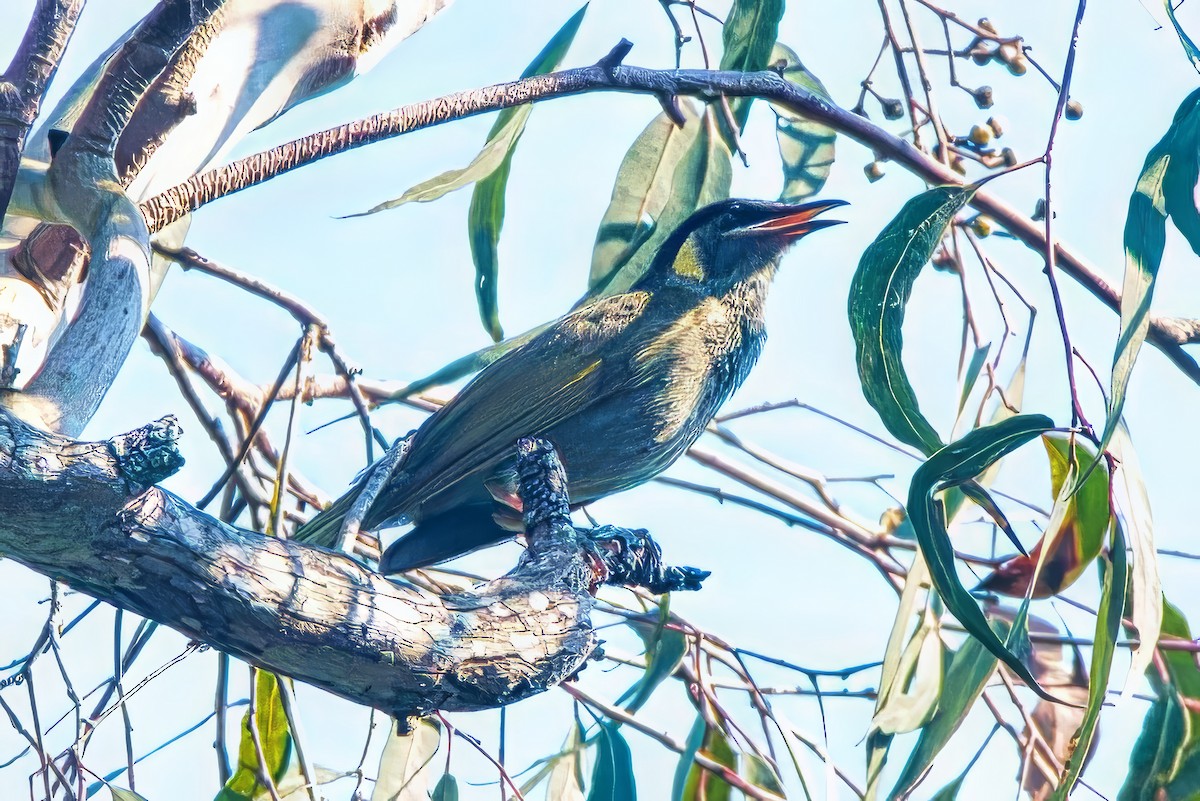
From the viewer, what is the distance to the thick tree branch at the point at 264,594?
1.40 m

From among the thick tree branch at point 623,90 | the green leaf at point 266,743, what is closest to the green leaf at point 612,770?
the green leaf at point 266,743

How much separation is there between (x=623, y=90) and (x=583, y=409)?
816 mm

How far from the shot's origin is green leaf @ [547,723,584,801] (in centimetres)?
343

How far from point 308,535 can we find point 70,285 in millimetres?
808

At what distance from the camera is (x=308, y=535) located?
9.54 feet

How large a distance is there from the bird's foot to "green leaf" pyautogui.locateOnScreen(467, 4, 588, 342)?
1170 mm

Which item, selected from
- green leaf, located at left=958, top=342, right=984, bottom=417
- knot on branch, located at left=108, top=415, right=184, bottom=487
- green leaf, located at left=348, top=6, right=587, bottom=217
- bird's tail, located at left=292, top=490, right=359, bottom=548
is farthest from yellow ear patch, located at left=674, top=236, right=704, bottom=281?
knot on branch, located at left=108, top=415, right=184, bottom=487

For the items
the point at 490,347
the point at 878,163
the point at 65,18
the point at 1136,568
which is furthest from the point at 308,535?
the point at 878,163

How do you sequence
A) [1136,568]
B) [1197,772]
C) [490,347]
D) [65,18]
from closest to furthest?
[65,18] < [1136,568] < [1197,772] < [490,347]

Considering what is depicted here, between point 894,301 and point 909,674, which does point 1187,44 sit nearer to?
point 894,301

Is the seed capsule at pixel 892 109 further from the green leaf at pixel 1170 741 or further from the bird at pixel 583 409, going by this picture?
the green leaf at pixel 1170 741

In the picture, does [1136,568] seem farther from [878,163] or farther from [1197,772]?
[878,163]

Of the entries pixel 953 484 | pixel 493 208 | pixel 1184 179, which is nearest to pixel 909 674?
pixel 953 484

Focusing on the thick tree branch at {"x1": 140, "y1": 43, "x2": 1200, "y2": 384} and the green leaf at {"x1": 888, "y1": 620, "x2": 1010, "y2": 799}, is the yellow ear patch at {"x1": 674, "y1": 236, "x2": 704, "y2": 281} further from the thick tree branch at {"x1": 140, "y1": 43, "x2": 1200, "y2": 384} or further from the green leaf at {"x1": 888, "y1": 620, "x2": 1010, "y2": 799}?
the green leaf at {"x1": 888, "y1": 620, "x2": 1010, "y2": 799}
